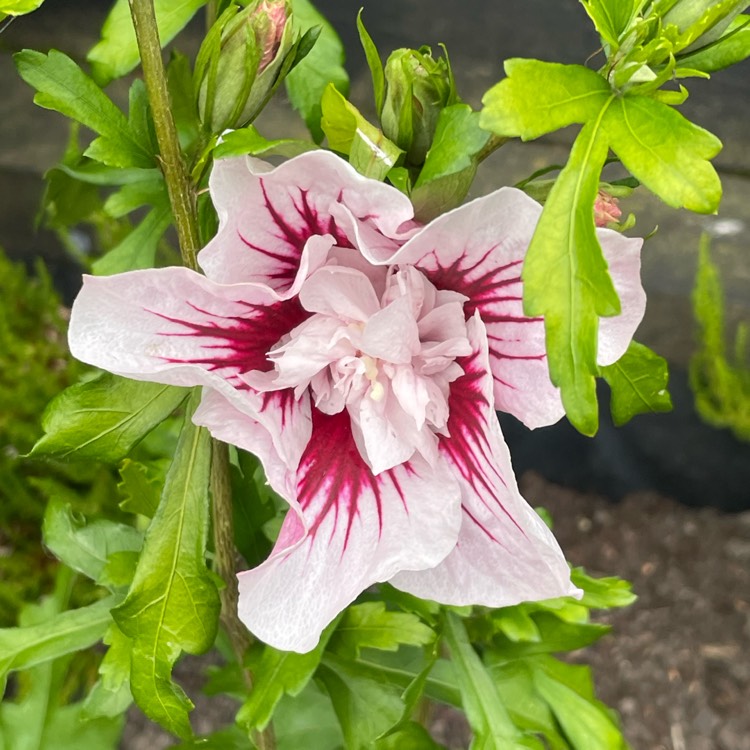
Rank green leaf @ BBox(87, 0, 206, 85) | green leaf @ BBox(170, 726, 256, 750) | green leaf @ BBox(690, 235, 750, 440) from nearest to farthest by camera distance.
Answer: green leaf @ BBox(87, 0, 206, 85) < green leaf @ BBox(170, 726, 256, 750) < green leaf @ BBox(690, 235, 750, 440)

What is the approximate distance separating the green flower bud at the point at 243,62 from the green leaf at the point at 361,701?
348mm

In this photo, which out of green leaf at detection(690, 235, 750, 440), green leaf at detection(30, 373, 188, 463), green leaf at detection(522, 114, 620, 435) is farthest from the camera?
green leaf at detection(690, 235, 750, 440)

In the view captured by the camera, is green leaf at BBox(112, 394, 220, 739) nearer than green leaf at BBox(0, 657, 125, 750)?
Yes

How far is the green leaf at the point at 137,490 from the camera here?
52cm

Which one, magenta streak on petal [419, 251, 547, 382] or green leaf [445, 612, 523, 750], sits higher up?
magenta streak on petal [419, 251, 547, 382]

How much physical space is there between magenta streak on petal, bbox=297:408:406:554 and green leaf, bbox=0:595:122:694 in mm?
240

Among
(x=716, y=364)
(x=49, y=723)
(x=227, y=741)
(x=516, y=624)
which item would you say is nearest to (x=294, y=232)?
(x=516, y=624)

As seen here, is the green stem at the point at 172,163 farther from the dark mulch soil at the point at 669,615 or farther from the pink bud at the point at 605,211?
the dark mulch soil at the point at 669,615

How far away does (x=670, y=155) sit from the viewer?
11.9 inches

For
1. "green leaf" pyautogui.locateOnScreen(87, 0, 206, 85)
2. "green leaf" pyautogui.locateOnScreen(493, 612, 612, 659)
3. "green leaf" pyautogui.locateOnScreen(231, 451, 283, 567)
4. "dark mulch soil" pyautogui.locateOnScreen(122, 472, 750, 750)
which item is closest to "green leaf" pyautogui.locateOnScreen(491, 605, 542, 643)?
"green leaf" pyautogui.locateOnScreen(493, 612, 612, 659)

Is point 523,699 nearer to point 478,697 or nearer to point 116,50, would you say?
point 478,697

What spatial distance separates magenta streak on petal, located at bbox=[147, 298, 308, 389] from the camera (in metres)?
0.34

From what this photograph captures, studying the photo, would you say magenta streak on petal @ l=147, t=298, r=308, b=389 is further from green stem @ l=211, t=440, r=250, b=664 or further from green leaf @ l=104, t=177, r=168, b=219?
green leaf @ l=104, t=177, r=168, b=219

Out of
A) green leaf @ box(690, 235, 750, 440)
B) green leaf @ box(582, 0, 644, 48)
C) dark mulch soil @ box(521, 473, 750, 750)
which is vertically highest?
green leaf @ box(582, 0, 644, 48)
